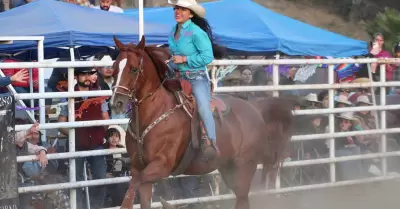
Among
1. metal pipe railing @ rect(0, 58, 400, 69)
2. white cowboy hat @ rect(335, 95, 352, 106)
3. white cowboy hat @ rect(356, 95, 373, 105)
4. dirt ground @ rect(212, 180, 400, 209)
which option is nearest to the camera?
metal pipe railing @ rect(0, 58, 400, 69)

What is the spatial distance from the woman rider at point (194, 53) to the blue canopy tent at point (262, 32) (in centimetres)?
526

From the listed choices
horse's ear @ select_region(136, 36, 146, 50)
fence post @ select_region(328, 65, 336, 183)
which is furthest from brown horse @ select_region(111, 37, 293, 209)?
fence post @ select_region(328, 65, 336, 183)

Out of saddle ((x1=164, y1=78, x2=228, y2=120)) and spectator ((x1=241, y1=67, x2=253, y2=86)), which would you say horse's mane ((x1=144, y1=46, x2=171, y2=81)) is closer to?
saddle ((x1=164, y1=78, x2=228, y2=120))

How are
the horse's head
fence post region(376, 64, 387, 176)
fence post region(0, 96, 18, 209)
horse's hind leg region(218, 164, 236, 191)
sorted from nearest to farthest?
fence post region(0, 96, 18, 209) → the horse's head → horse's hind leg region(218, 164, 236, 191) → fence post region(376, 64, 387, 176)

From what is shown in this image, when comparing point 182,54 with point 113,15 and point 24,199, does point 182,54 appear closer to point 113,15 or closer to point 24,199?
point 24,199

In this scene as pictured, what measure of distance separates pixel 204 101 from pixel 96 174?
1999mm

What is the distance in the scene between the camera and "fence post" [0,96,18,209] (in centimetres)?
626

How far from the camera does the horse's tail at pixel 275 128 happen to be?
28.7ft

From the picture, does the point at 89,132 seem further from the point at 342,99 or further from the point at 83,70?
the point at 342,99

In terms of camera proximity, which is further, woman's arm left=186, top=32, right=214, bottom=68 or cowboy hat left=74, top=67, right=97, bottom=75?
cowboy hat left=74, top=67, right=97, bottom=75

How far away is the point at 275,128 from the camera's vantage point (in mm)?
8812

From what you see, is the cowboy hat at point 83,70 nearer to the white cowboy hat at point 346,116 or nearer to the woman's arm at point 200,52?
the woman's arm at point 200,52

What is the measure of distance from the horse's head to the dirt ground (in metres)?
3.24

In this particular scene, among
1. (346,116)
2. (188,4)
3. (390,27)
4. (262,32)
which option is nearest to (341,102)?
(346,116)
